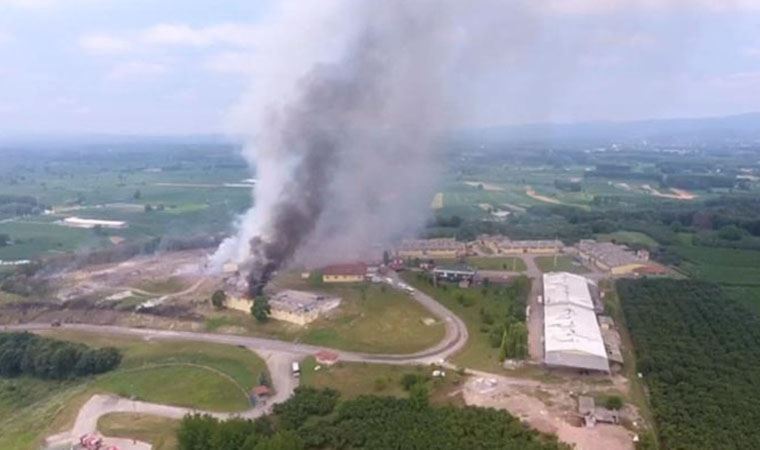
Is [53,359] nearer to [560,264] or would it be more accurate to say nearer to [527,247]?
[560,264]

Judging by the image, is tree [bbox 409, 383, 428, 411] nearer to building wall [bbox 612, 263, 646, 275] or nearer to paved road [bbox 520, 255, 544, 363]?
paved road [bbox 520, 255, 544, 363]

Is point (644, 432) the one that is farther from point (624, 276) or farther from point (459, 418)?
point (624, 276)

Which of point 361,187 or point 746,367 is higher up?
point 361,187

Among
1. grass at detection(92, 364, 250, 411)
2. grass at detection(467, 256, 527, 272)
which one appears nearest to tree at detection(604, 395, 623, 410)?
grass at detection(92, 364, 250, 411)

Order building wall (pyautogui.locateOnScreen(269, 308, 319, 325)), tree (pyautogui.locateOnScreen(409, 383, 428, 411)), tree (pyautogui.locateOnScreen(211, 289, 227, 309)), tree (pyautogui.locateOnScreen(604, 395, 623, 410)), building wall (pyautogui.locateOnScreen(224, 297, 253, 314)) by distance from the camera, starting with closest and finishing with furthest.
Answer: tree (pyautogui.locateOnScreen(604, 395, 623, 410)), tree (pyautogui.locateOnScreen(409, 383, 428, 411)), building wall (pyautogui.locateOnScreen(269, 308, 319, 325)), building wall (pyautogui.locateOnScreen(224, 297, 253, 314)), tree (pyautogui.locateOnScreen(211, 289, 227, 309))

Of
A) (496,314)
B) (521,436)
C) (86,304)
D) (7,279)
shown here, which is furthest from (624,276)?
(7,279)

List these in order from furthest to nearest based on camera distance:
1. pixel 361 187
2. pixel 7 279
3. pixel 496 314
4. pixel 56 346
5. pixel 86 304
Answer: pixel 361 187 → pixel 7 279 → pixel 86 304 → pixel 496 314 → pixel 56 346

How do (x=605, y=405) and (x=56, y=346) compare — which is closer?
(x=605, y=405)
